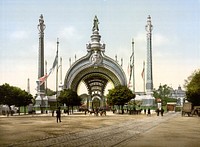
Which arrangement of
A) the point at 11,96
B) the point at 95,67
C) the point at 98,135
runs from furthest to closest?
the point at 95,67
the point at 11,96
the point at 98,135

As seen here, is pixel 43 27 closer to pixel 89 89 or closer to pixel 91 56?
pixel 91 56

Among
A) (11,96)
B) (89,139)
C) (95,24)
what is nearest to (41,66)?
(11,96)

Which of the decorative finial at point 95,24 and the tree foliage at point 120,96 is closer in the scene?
the tree foliage at point 120,96

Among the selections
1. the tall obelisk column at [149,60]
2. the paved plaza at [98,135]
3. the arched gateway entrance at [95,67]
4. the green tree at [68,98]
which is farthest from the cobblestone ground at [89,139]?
the arched gateway entrance at [95,67]

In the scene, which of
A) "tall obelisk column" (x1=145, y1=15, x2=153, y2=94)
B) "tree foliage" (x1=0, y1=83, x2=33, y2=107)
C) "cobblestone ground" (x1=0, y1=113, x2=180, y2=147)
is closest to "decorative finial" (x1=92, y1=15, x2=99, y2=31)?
"tall obelisk column" (x1=145, y1=15, x2=153, y2=94)

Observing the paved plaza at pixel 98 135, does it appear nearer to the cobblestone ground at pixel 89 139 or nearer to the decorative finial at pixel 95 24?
the cobblestone ground at pixel 89 139

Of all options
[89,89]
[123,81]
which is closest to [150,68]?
[123,81]

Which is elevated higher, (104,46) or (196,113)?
(104,46)

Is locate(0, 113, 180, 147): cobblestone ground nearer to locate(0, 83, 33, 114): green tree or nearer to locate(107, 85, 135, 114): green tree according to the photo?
locate(0, 83, 33, 114): green tree

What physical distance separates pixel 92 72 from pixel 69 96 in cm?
2175

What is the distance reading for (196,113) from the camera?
67375 millimetres

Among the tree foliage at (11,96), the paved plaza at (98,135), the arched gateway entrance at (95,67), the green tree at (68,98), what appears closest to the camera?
the paved plaza at (98,135)

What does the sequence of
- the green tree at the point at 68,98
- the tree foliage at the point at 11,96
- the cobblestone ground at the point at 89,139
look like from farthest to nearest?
the green tree at the point at 68,98 < the tree foliage at the point at 11,96 < the cobblestone ground at the point at 89,139

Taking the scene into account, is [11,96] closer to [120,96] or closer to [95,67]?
[120,96]
